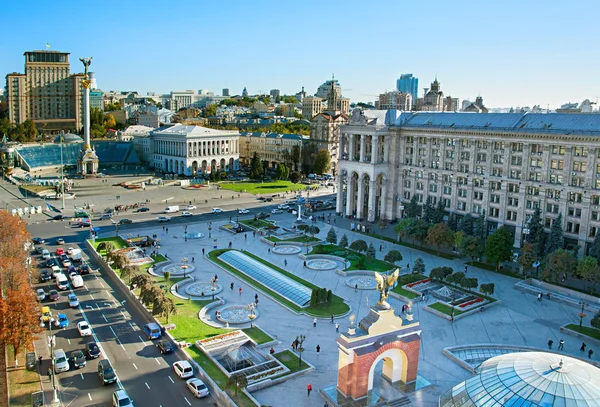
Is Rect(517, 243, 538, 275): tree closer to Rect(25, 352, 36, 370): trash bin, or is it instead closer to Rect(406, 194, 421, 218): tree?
Rect(406, 194, 421, 218): tree

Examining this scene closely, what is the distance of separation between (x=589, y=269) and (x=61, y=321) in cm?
5080

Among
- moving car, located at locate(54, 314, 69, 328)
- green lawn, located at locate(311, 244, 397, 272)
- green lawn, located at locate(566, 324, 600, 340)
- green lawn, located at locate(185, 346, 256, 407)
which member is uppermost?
green lawn, located at locate(311, 244, 397, 272)

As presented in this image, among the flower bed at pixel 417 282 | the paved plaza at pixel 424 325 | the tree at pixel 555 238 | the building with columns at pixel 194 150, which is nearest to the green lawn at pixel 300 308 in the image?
the paved plaza at pixel 424 325

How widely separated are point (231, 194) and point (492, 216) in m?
58.5

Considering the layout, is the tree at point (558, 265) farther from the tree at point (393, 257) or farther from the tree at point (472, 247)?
the tree at point (393, 257)

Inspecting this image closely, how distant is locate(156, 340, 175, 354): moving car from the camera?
1569 inches

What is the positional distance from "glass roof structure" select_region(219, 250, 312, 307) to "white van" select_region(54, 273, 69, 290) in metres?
17.9

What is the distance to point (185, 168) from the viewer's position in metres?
140

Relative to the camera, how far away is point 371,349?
107 feet

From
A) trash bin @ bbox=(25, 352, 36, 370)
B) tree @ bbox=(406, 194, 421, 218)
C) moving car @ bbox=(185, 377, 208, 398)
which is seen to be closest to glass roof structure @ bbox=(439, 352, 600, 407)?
moving car @ bbox=(185, 377, 208, 398)

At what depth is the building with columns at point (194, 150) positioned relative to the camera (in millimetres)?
140500

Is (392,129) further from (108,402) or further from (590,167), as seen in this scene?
(108,402)

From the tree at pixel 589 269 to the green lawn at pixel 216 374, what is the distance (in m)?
38.4

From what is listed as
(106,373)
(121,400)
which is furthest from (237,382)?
→ (106,373)
